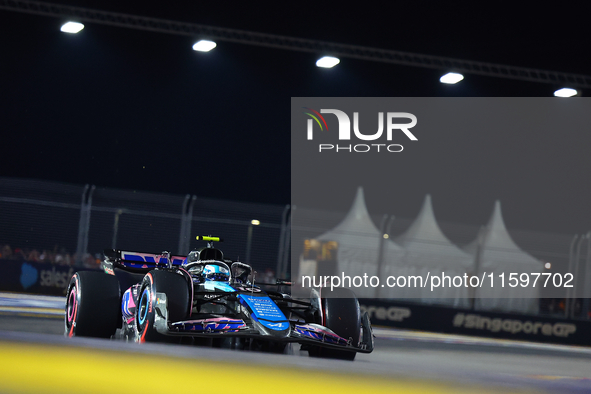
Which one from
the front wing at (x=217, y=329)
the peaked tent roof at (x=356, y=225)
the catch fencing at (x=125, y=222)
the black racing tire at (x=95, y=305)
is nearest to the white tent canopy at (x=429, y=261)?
the peaked tent roof at (x=356, y=225)

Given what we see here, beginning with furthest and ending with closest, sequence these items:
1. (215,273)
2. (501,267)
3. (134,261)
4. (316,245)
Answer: (316,245)
(501,267)
(134,261)
(215,273)


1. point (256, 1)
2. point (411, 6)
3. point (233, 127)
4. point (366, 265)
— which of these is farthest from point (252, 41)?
point (233, 127)

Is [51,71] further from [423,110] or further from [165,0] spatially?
→ [423,110]

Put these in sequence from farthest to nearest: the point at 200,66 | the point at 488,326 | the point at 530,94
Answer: the point at 200,66 < the point at 530,94 < the point at 488,326

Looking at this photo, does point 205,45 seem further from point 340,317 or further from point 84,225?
point 340,317

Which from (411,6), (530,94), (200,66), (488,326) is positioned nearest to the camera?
(411,6)

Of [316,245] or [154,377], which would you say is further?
[316,245]

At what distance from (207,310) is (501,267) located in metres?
8.30

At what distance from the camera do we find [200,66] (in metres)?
16.8

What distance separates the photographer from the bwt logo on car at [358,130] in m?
16.6

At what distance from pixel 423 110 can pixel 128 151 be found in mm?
7470

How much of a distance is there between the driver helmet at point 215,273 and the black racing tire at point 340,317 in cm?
87

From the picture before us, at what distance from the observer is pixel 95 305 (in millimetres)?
5723

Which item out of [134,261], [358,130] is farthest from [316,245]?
[134,261]
